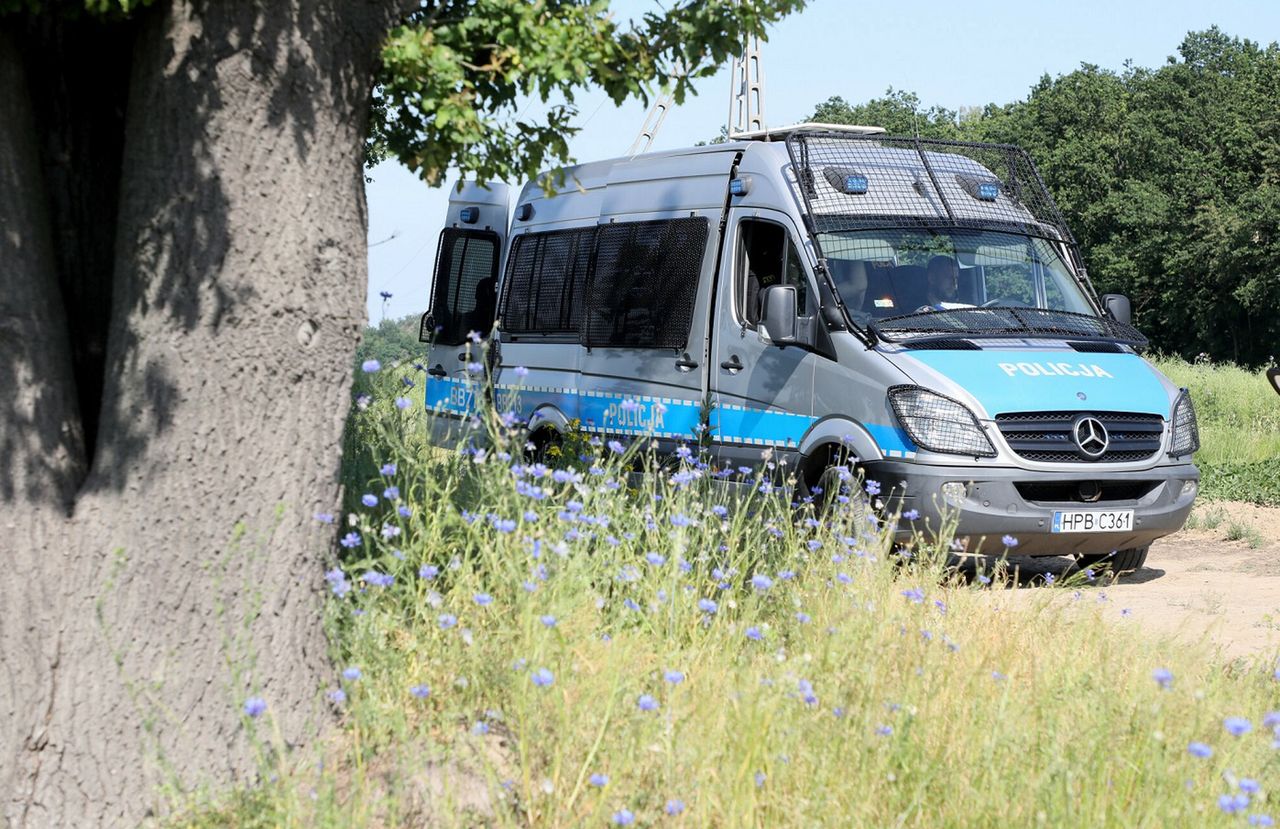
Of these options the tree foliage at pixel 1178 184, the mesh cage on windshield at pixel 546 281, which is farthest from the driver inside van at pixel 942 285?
the tree foliage at pixel 1178 184

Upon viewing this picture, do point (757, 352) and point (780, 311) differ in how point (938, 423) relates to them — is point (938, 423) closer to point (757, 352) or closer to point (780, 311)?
point (780, 311)

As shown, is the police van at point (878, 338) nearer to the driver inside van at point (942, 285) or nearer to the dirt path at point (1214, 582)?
the driver inside van at point (942, 285)

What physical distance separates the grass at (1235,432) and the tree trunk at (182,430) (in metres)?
9.46

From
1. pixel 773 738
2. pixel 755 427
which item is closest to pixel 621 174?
pixel 755 427

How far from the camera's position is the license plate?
362 inches

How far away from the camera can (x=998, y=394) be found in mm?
9016

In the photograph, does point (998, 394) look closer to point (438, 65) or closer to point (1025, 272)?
point (1025, 272)

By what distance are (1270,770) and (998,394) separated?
14.8 ft

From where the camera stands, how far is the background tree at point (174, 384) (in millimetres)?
4605

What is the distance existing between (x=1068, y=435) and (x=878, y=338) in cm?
123

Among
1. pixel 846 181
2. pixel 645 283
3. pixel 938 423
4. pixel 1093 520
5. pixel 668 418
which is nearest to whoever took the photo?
pixel 938 423

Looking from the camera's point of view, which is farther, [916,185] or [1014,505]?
→ [916,185]

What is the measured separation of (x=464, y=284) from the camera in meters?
13.8

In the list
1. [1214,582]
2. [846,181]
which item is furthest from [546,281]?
[1214,582]
